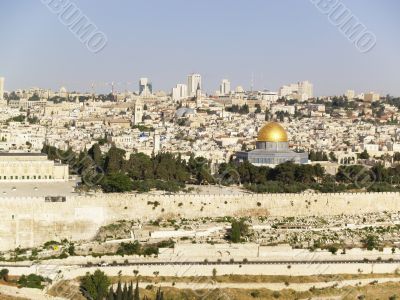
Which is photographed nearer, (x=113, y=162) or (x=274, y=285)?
(x=274, y=285)

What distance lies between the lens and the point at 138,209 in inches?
1312

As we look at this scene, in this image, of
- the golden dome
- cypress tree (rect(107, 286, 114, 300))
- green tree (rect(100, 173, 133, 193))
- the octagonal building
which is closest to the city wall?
green tree (rect(100, 173, 133, 193))

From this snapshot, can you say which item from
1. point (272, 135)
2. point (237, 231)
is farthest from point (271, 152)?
point (237, 231)

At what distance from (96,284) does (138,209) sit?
872 centimetres

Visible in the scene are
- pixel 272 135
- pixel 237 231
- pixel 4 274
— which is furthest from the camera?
pixel 272 135

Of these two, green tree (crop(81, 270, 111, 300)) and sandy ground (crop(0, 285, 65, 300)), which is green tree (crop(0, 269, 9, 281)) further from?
green tree (crop(81, 270, 111, 300))

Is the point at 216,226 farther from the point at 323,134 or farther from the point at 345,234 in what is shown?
the point at 323,134

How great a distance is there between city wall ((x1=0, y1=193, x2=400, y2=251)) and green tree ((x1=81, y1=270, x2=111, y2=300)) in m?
6.62

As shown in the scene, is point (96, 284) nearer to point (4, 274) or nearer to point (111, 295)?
point (111, 295)

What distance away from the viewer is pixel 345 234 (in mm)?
31219

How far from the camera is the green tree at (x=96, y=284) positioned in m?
A: 24.3

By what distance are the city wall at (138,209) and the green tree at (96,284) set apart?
6.62 m

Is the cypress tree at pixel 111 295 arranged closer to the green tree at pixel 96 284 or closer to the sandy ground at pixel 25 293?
the green tree at pixel 96 284

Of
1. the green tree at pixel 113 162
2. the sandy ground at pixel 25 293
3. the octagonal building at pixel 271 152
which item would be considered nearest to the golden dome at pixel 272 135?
the octagonal building at pixel 271 152
